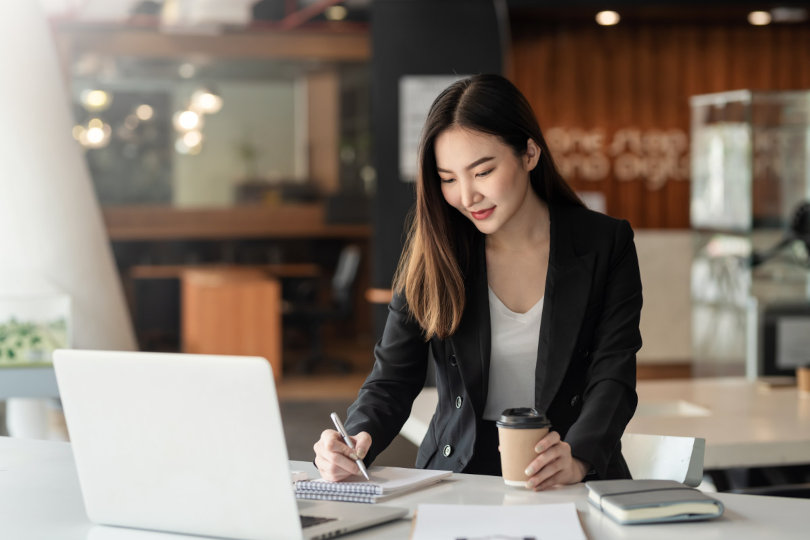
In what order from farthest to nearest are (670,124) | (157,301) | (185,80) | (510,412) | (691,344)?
(185,80) → (157,301) → (670,124) → (691,344) → (510,412)

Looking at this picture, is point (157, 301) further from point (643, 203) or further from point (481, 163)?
point (481, 163)

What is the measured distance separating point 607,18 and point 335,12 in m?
5.00

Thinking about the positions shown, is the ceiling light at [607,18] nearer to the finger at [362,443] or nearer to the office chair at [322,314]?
the office chair at [322,314]

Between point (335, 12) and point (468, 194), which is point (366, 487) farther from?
point (335, 12)

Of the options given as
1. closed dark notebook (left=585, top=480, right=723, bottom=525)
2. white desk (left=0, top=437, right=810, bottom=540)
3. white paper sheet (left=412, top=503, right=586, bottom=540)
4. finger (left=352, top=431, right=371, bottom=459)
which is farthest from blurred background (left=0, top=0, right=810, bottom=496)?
closed dark notebook (left=585, top=480, right=723, bottom=525)

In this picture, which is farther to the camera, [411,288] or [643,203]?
[643,203]

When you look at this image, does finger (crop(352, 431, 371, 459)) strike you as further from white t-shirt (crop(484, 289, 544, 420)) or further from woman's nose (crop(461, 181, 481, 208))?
woman's nose (crop(461, 181, 481, 208))

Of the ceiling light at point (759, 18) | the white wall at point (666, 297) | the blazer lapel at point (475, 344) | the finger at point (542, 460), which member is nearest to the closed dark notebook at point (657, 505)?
the finger at point (542, 460)

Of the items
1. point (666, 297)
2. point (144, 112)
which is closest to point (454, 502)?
point (666, 297)

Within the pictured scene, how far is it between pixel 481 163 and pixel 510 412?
56 cm

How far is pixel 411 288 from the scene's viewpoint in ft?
7.70

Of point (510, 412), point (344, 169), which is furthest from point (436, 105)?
point (344, 169)

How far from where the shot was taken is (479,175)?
2.24m

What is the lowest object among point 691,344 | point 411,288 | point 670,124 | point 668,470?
point 691,344
